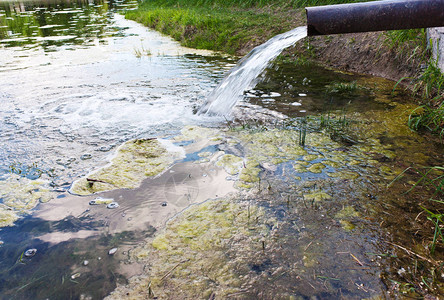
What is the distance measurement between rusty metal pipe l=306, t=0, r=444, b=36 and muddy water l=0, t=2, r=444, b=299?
3.88ft

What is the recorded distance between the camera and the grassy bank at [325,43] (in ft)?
12.6

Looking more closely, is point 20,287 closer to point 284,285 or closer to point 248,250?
point 248,250

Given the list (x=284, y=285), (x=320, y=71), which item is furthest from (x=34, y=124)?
(x=320, y=71)

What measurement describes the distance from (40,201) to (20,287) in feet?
2.77

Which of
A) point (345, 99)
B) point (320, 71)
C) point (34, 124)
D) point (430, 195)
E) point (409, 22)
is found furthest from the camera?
point (320, 71)

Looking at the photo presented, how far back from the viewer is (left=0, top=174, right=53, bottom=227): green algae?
2316mm

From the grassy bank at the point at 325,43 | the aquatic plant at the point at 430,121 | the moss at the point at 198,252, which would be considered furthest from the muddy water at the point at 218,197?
the grassy bank at the point at 325,43

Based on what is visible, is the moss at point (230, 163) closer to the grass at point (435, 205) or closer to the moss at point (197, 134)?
the moss at point (197, 134)

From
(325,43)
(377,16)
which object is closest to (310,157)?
(377,16)

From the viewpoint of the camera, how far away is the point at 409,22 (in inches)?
71.0

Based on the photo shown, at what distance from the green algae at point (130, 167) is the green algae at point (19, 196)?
0.24 meters

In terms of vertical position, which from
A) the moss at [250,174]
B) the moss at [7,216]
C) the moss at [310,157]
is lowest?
the moss at [310,157]

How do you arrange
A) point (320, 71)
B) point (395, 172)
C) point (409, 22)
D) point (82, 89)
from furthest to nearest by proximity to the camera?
1. point (320, 71)
2. point (82, 89)
3. point (395, 172)
4. point (409, 22)

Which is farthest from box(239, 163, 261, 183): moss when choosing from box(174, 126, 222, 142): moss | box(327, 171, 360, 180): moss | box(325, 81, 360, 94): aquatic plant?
box(325, 81, 360, 94): aquatic plant
